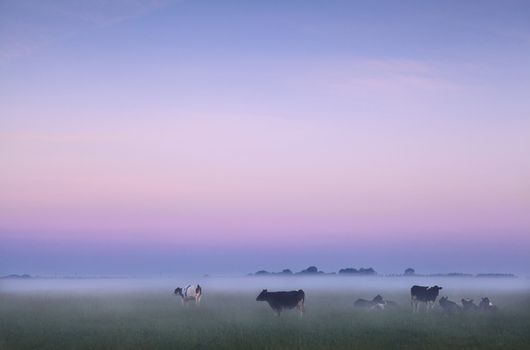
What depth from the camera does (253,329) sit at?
25.4 metres

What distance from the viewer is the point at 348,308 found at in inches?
1463

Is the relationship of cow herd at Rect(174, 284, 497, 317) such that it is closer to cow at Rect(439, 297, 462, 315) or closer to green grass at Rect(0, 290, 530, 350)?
cow at Rect(439, 297, 462, 315)

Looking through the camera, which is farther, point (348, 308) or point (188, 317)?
point (348, 308)

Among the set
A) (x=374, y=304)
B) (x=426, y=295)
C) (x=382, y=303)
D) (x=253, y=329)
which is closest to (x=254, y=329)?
(x=253, y=329)

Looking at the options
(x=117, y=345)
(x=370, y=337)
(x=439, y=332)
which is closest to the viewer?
(x=117, y=345)

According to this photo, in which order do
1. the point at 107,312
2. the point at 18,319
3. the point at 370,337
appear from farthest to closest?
the point at 107,312 < the point at 18,319 < the point at 370,337

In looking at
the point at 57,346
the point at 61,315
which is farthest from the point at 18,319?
the point at 57,346

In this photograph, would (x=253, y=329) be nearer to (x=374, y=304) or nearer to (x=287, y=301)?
(x=287, y=301)

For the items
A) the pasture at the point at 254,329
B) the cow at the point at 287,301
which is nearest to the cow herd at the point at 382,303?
the cow at the point at 287,301

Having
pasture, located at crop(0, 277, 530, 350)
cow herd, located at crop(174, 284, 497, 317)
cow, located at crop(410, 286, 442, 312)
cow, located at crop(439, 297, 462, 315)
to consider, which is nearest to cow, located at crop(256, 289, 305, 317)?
cow herd, located at crop(174, 284, 497, 317)

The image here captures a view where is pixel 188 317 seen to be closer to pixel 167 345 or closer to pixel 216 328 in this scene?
pixel 216 328

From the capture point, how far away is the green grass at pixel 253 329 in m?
21.6

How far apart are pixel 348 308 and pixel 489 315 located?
8131 millimetres

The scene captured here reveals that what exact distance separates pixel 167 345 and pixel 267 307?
54.8 ft
